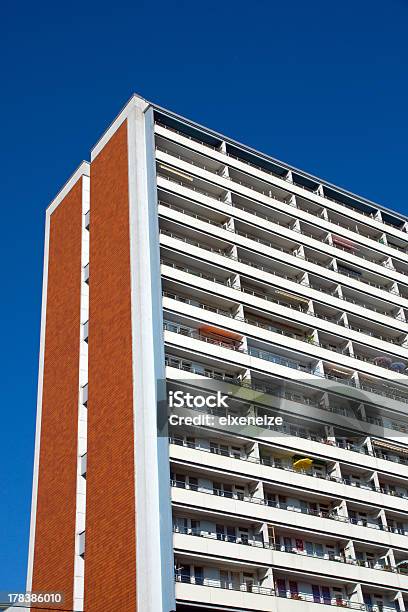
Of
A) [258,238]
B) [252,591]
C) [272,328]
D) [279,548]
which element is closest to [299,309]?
[272,328]

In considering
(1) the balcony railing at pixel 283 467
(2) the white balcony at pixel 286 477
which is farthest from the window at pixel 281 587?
(1) the balcony railing at pixel 283 467

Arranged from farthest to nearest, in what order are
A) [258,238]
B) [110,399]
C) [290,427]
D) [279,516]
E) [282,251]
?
[282,251] → [258,238] → [290,427] → [110,399] → [279,516]

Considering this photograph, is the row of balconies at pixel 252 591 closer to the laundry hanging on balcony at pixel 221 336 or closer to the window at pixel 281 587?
the window at pixel 281 587

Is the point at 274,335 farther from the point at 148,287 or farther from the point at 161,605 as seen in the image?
the point at 161,605

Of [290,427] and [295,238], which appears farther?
[295,238]

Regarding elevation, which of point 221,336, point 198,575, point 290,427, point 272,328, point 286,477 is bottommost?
point 198,575

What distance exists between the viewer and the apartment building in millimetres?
38781

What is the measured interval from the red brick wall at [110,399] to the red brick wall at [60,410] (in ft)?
5.37

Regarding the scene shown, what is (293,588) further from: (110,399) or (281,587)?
(110,399)

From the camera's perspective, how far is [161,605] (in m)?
34.2

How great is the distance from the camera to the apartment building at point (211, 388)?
38.8 metres

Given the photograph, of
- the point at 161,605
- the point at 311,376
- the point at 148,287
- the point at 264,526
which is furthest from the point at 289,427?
the point at 161,605

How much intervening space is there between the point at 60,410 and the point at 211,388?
10.2m

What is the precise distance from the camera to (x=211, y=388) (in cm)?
4344
